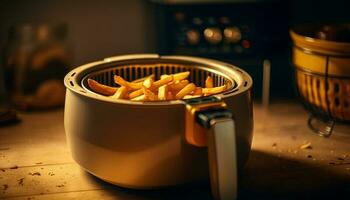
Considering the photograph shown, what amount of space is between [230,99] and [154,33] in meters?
0.54

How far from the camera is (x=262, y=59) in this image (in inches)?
50.1

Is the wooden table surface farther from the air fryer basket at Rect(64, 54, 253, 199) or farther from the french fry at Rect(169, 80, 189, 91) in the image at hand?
the french fry at Rect(169, 80, 189, 91)

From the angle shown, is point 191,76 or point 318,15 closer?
point 191,76

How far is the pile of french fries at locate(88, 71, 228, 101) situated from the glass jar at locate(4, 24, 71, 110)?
1.27ft

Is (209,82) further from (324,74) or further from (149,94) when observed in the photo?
(324,74)

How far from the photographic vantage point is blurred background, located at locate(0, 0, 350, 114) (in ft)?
3.96

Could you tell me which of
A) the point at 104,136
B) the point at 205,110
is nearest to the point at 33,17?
the point at 104,136

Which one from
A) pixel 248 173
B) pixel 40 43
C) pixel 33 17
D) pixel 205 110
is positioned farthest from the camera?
pixel 33 17

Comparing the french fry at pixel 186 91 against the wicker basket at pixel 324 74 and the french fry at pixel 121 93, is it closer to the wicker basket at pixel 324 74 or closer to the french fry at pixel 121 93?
the french fry at pixel 121 93

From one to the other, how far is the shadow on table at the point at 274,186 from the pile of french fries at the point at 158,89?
15 centimetres

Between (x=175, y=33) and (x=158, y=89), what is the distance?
0.40 meters

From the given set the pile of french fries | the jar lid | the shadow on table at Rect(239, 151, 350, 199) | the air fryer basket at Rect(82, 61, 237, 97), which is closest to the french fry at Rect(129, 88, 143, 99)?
the pile of french fries

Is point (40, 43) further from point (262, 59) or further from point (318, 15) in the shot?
point (318, 15)

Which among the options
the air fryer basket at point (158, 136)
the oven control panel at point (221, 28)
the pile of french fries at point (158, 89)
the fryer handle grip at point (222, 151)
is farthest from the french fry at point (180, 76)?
the oven control panel at point (221, 28)
